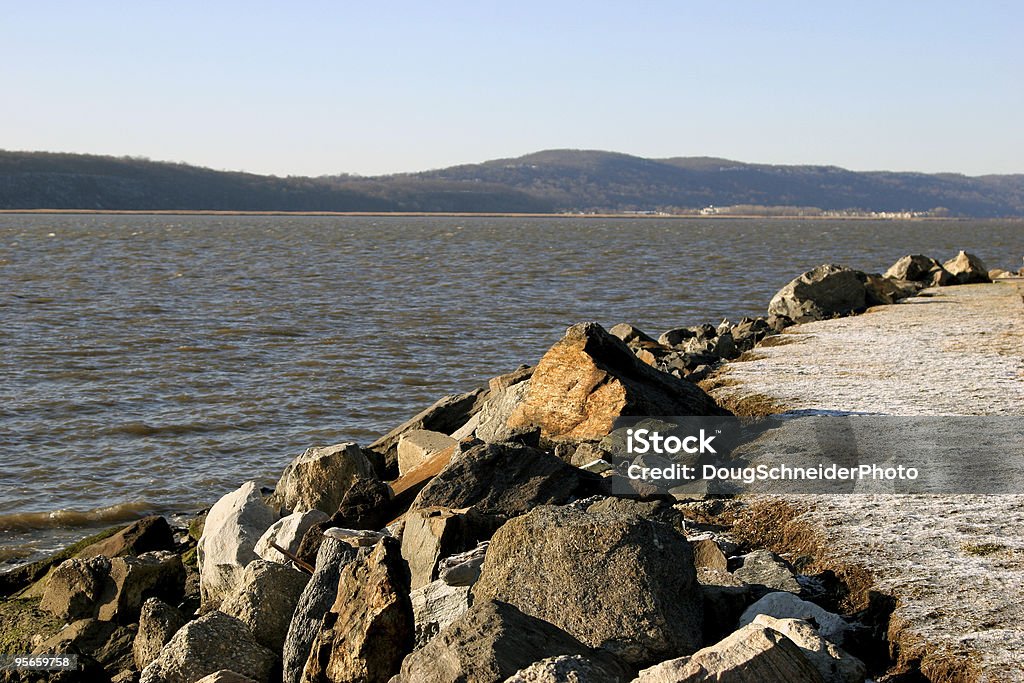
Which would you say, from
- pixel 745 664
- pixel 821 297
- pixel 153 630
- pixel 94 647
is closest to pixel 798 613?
pixel 745 664

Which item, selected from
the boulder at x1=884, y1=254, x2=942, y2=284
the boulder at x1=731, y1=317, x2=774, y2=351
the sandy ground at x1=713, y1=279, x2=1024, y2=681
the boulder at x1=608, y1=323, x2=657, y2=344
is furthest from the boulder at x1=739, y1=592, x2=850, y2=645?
the boulder at x1=884, y1=254, x2=942, y2=284

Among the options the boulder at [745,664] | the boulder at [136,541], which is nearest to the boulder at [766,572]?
the boulder at [745,664]

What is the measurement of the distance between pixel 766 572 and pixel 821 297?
12820 mm

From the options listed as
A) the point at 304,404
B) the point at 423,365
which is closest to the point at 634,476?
the point at 304,404

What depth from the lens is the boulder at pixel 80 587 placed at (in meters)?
7.02

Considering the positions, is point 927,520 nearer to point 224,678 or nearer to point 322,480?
point 224,678

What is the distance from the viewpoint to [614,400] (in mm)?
8594

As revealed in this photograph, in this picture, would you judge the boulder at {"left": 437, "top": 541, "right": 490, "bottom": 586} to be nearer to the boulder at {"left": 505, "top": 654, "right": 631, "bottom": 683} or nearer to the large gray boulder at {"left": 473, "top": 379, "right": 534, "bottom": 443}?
the boulder at {"left": 505, "top": 654, "right": 631, "bottom": 683}

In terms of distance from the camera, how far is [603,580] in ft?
16.3

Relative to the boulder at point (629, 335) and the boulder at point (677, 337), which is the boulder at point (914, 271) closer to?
the boulder at point (677, 337)

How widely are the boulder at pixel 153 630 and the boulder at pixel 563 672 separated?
2.70 metres

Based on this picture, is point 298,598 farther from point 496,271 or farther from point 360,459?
point 496,271

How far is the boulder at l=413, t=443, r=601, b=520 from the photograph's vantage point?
6805mm

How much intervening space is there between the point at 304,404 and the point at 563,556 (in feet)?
33.8
